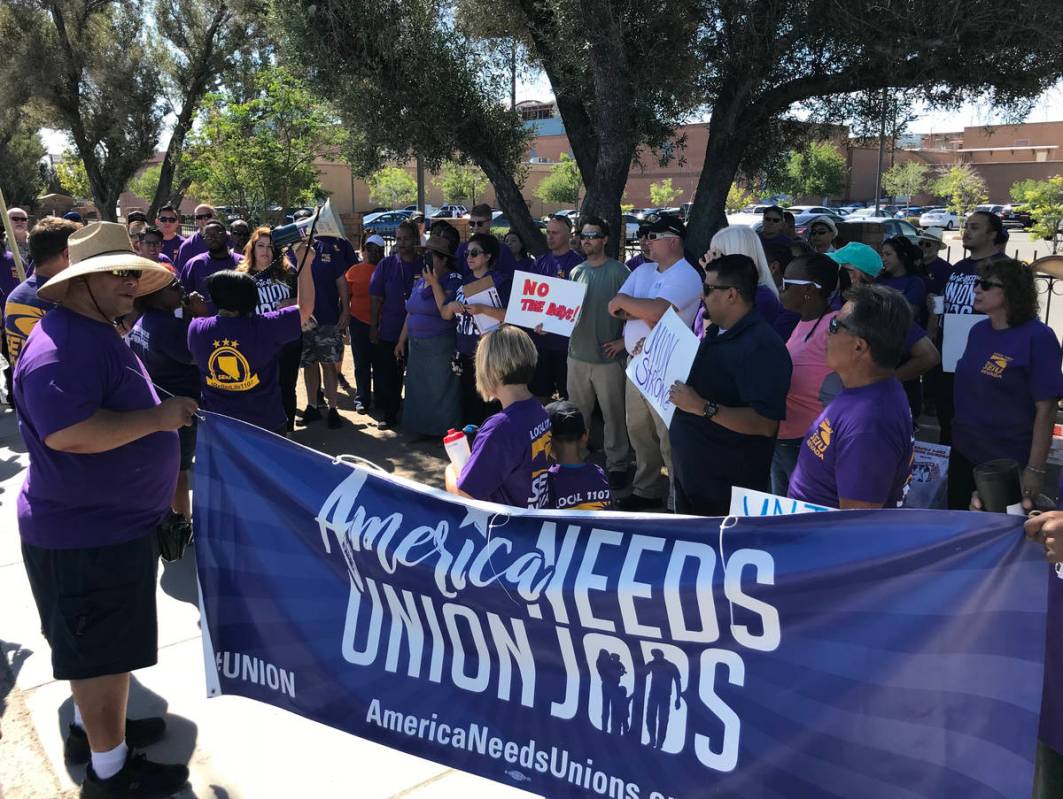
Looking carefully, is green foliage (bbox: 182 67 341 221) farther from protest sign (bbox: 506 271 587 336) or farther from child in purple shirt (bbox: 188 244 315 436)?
child in purple shirt (bbox: 188 244 315 436)

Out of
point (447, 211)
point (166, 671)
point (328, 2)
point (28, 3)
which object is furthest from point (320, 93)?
point (447, 211)

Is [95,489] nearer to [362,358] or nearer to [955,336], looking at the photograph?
[955,336]

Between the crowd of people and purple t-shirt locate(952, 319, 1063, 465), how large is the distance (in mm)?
11

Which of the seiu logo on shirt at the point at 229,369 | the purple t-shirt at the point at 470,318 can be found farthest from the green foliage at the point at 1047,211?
the seiu logo on shirt at the point at 229,369

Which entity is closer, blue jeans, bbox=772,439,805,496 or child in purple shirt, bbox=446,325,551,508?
child in purple shirt, bbox=446,325,551,508

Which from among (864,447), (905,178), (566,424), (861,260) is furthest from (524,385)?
(905,178)

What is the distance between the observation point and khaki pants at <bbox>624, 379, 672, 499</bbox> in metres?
5.95

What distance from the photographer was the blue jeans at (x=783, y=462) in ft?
14.5

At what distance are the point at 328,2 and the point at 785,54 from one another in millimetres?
5301

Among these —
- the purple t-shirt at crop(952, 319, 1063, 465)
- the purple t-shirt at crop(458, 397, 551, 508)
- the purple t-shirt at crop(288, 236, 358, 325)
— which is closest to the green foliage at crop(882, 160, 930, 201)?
the purple t-shirt at crop(288, 236, 358, 325)

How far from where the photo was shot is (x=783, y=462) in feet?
14.8

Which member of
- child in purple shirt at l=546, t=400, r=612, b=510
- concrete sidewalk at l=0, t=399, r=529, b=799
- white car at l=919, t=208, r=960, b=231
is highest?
white car at l=919, t=208, r=960, b=231

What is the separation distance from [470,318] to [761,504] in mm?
4680

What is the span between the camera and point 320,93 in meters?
11.0
